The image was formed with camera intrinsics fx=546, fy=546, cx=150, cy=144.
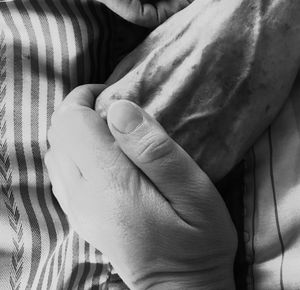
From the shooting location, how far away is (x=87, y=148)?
0.59 metres

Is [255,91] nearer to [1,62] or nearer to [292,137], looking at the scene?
[292,137]

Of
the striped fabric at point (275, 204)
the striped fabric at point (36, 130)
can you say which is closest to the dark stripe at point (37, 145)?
the striped fabric at point (36, 130)

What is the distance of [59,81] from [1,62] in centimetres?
8

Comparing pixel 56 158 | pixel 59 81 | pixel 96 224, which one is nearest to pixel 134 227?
pixel 96 224

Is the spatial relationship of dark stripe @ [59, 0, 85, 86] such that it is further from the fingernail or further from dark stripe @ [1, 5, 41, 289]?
the fingernail

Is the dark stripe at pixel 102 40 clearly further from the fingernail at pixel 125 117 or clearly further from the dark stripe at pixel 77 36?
the fingernail at pixel 125 117

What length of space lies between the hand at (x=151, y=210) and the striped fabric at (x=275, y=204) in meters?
0.04

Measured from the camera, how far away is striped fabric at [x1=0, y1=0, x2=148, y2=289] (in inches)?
27.7

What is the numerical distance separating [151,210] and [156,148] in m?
0.06

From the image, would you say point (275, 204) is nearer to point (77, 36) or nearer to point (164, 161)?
point (164, 161)

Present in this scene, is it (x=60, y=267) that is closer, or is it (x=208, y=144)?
(x=208, y=144)

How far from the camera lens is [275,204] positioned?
0.60 meters

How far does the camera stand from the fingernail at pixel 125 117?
562 mm

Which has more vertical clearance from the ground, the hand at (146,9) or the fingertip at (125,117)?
the hand at (146,9)
